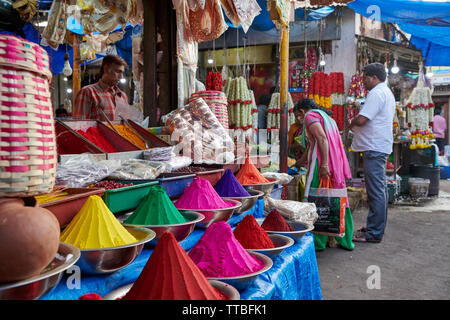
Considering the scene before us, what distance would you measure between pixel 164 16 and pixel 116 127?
1241mm

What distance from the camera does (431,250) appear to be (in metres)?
3.48

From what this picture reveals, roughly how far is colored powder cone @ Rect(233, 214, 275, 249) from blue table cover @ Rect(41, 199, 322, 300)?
0.06 m

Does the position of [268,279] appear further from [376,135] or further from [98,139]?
[376,135]

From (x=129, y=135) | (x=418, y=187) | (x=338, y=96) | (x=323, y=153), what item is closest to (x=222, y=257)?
(x=129, y=135)

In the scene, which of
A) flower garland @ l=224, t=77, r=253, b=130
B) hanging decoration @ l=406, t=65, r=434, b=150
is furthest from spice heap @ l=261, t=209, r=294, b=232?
hanging decoration @ l=406, t=65, r=434, b=150

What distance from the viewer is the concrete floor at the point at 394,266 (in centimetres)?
250

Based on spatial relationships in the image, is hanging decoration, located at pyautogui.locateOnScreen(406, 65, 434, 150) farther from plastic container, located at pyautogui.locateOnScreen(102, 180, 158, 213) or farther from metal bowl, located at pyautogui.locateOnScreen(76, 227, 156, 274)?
metal bowl, located at pyautogui.locateOnScreen(76, 227, 156, 274)

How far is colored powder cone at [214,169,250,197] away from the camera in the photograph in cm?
189

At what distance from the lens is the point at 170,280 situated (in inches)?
32.3

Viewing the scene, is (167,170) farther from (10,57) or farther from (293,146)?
(293,146)

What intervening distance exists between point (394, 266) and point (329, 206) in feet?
2.29

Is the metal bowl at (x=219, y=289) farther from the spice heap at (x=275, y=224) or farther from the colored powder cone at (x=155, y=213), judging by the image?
the spice heap at (x=275, y=224)

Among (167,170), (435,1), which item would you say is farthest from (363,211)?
(167,170)
